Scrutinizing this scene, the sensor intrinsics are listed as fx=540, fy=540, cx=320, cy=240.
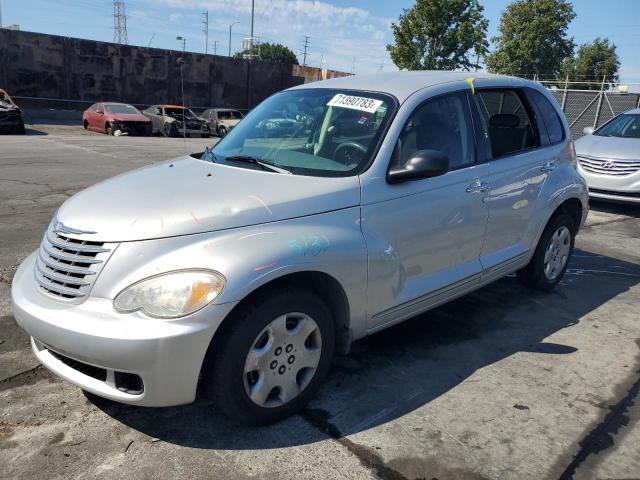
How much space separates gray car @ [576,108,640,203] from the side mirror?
5.93 meters

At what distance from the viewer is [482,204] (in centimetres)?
376

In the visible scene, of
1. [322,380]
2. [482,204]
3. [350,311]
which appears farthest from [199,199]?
[482,204]

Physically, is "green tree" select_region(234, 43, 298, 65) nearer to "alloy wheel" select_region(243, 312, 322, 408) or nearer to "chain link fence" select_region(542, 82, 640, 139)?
"chain link fence" select_region(542, 82, 640, 139)

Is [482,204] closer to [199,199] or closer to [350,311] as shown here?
[350,311]

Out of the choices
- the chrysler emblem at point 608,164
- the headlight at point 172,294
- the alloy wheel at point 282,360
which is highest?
the chrysler emblem at point 608,164

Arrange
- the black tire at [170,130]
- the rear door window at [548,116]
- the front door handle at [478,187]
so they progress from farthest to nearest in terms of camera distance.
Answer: the black tire at [170,130] → the rear door window at [548,116] → the front door handle at [478,187]

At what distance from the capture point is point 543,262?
15.6 feet

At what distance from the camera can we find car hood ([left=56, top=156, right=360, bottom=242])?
8.46ft

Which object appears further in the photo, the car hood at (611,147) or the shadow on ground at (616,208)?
the shadow on ground at (616,208)

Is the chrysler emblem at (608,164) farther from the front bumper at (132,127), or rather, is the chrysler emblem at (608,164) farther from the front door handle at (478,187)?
the front bumper at (132,127)

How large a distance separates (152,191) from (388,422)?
1.78m

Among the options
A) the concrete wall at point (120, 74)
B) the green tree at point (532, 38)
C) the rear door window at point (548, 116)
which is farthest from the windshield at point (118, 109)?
the green tree at point (532, 38)

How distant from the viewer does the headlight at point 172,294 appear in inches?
93.4

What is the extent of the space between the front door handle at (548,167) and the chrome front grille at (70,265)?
3438mm
